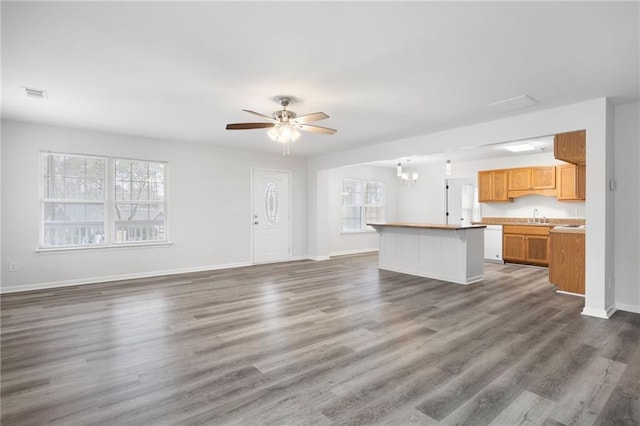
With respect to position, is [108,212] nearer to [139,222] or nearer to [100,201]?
[100,201]

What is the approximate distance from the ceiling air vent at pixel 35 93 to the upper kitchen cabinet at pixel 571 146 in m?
6.03

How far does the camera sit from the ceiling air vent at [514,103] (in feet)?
12.2

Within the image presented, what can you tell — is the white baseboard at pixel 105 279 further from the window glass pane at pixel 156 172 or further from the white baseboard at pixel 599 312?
the white baseboard at pixel 599 312

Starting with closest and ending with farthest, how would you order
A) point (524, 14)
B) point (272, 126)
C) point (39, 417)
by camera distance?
point (39, 417) → point (524, 14) → point (272, 126)

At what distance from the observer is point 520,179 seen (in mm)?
7352

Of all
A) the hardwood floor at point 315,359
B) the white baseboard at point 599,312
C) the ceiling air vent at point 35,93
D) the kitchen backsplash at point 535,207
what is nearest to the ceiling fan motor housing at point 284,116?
the hardwood floor at point 315,359

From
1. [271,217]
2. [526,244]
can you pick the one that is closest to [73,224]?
[271,217]

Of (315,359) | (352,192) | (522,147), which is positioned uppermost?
(522,147)

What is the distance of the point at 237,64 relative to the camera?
2914mm

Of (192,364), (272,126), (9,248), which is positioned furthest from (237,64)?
(9,248)

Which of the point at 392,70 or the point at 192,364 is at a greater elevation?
the point at 392,70

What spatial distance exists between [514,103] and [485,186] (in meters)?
4.50

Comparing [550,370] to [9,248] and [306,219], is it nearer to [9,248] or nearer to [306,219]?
[306,219]

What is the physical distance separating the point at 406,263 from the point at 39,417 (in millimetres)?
5316
